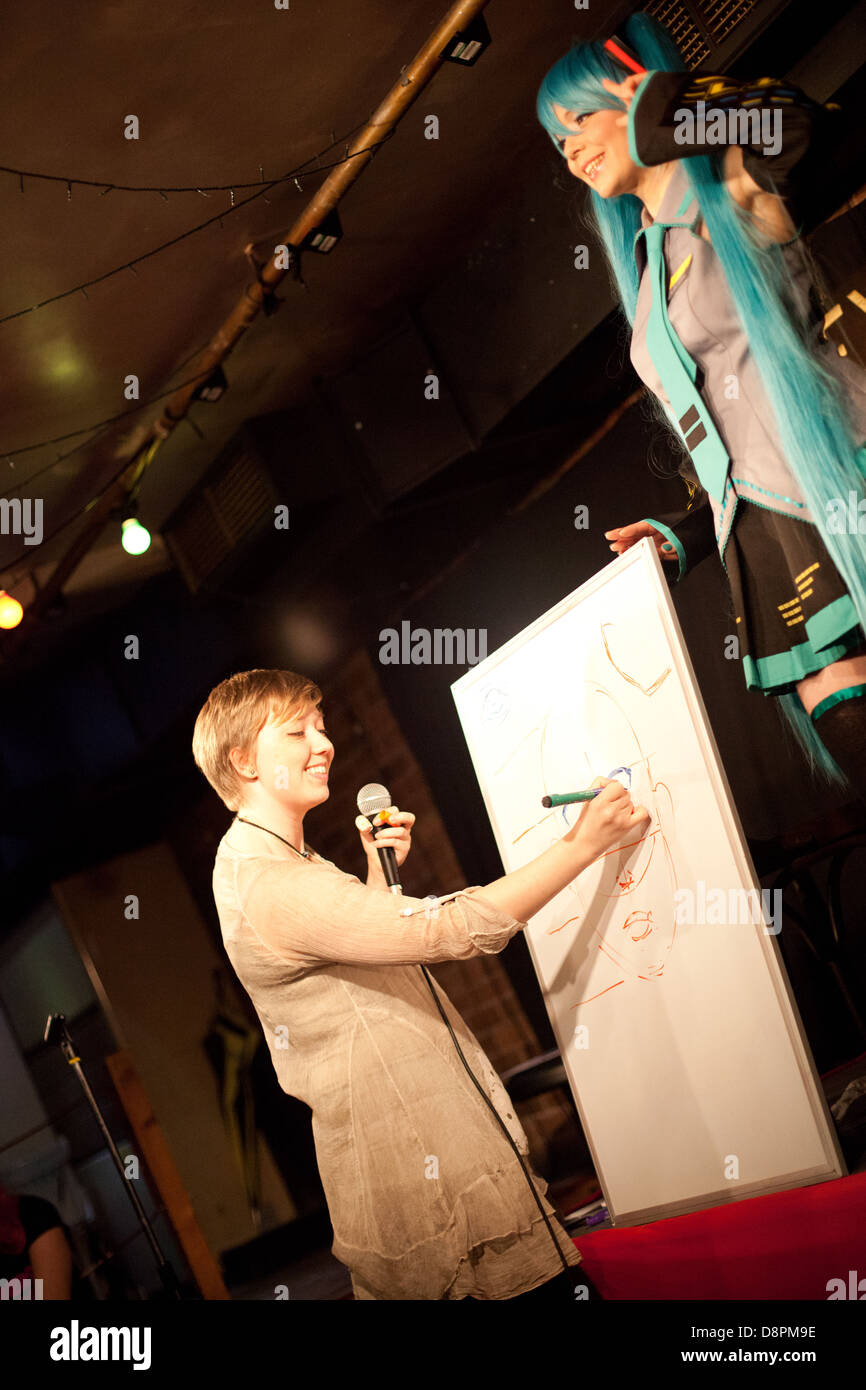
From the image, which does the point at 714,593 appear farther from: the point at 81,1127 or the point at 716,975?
the point at 81,1127

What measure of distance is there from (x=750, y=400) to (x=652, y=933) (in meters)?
0.93

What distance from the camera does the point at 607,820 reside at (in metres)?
1.86

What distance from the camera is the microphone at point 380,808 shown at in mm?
1994

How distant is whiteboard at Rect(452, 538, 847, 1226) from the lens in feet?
5.72

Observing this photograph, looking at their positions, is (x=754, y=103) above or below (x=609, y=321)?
below

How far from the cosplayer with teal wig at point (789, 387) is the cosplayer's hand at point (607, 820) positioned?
0.30 m

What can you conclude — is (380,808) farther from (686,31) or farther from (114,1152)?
(686,31)

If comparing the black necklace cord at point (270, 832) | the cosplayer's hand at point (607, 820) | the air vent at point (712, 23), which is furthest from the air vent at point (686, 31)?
the black necklace cord at point (270, 832)

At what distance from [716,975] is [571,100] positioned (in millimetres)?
1589

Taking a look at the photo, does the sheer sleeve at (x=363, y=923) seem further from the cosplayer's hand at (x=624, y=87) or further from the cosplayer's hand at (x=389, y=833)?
the cosplayer's hand at (x=624, y=87)

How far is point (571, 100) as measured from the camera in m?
1.95

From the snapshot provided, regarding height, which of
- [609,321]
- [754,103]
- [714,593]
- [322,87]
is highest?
Result: [322,87]

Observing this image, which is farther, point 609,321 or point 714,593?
point 714,593
